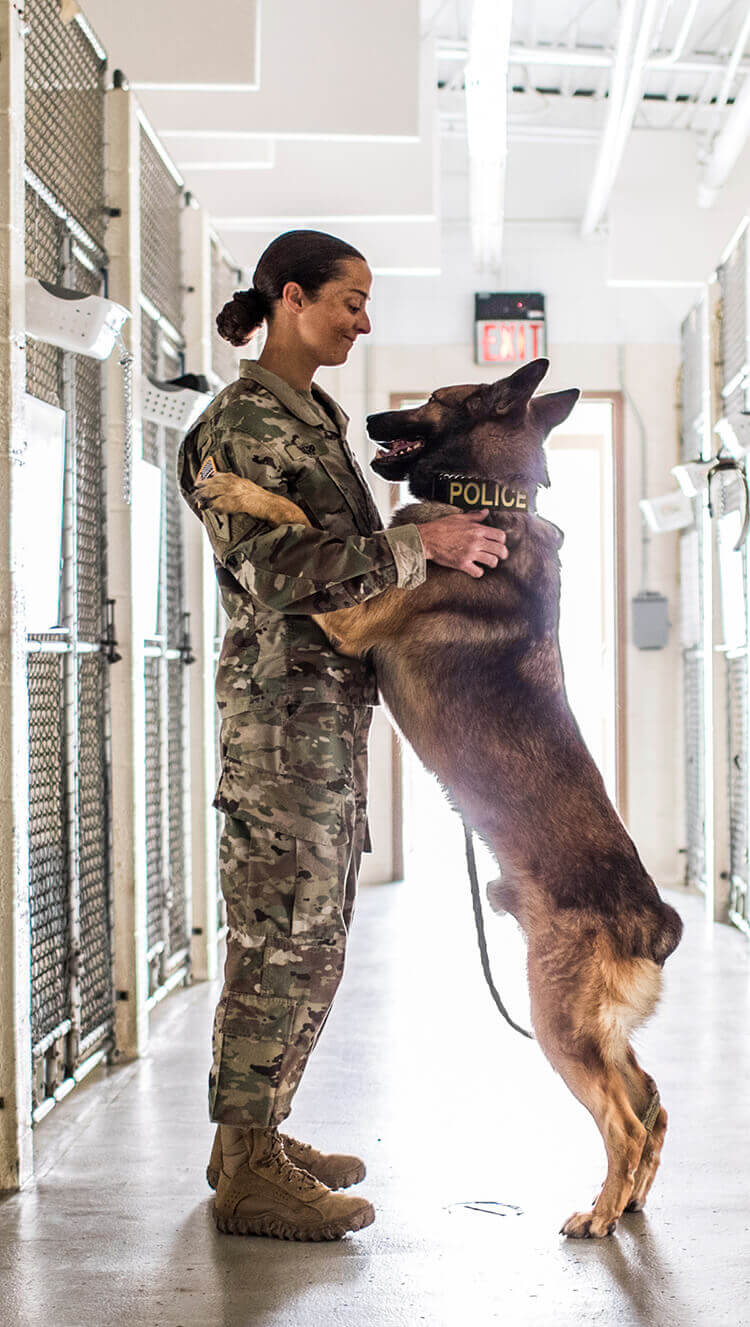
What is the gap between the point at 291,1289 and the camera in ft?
7.38

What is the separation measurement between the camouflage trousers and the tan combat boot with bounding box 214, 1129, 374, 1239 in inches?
4.0

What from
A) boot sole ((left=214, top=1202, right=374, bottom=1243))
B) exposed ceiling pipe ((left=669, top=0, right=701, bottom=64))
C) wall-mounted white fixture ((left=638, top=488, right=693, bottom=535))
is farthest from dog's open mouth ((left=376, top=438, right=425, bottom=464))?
wall-mounted white fixture ((left=638, top=488, right=693, bottom=535))

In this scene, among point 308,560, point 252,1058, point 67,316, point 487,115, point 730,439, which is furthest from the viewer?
point 487,115

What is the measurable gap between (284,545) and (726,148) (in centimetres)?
520

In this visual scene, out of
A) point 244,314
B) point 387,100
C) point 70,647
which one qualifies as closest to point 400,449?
point 244,314

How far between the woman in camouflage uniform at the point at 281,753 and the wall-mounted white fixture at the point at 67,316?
0.59 metres

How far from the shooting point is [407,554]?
2314 millimetres

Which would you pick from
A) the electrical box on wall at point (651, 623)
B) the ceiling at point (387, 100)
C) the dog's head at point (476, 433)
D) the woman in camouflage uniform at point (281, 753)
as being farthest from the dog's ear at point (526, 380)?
the electrical box on wall at point (651, 623)

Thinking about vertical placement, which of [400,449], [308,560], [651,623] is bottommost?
[308,560]

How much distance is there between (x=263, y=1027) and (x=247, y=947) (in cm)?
15

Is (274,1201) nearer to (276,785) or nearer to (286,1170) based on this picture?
(286,1170)

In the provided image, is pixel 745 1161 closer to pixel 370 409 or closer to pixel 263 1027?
pixel 263 1027

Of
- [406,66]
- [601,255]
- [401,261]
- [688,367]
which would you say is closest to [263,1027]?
[406,66]

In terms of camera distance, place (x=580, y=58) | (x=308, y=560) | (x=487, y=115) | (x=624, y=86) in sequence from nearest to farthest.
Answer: (x=308, y=560)
(x=487, y=115)
(x=624, y=86)
(x=580, y=58)
